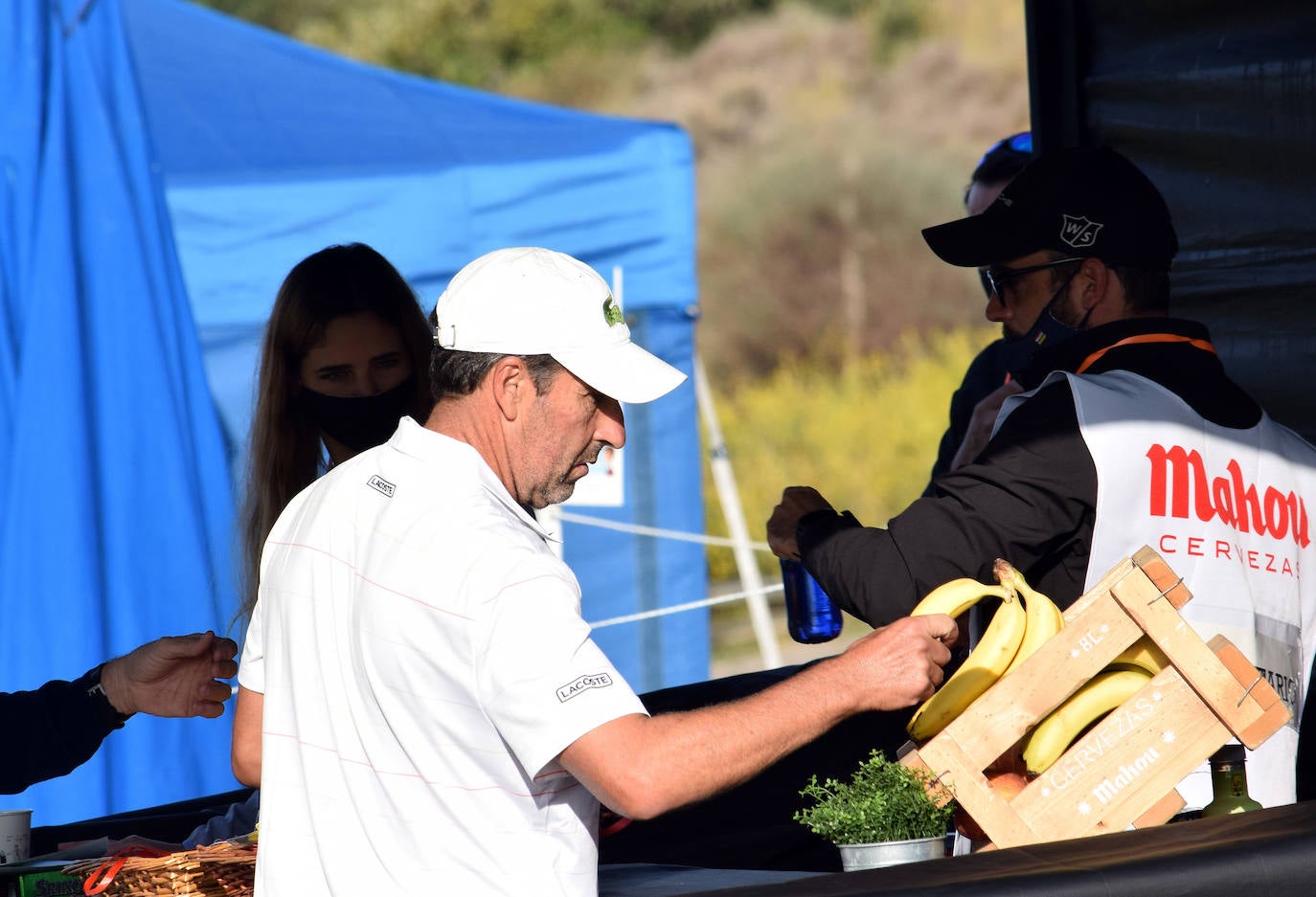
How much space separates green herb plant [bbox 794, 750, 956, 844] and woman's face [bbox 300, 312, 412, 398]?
156cm

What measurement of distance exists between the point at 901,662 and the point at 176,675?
144cm

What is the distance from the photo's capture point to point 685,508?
7.24 metres

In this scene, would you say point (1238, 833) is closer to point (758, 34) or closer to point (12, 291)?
point (12, 291)

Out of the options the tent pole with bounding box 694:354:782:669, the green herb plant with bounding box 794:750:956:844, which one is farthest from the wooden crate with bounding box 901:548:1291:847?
the tent pole with bounding box 694:354:782:669

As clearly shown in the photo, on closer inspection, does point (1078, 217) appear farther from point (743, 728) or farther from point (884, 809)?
point (743, 728)

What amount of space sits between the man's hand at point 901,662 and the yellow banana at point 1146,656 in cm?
31

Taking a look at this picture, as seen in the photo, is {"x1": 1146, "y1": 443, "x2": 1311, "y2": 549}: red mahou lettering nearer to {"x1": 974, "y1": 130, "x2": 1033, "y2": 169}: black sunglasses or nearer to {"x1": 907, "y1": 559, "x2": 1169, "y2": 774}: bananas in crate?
{"x1": 907, "y1": 559, "x2": 1169, "y2": 774}: bananas in crate

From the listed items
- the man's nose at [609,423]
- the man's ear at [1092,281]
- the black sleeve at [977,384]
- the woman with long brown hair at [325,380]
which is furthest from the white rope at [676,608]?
the man's nose at [609,423]

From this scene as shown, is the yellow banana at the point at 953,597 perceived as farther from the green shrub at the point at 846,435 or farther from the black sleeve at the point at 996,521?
the green shrub at the point at 846,435

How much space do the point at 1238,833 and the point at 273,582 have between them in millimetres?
1262

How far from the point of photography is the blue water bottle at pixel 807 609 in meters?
3.25

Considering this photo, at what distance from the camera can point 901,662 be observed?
1.93 m

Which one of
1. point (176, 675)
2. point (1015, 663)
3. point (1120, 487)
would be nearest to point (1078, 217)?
point (1120, 487)

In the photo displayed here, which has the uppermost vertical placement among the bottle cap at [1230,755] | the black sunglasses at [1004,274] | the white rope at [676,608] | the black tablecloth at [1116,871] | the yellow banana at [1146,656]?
the black sunglasses at [1004,274]
